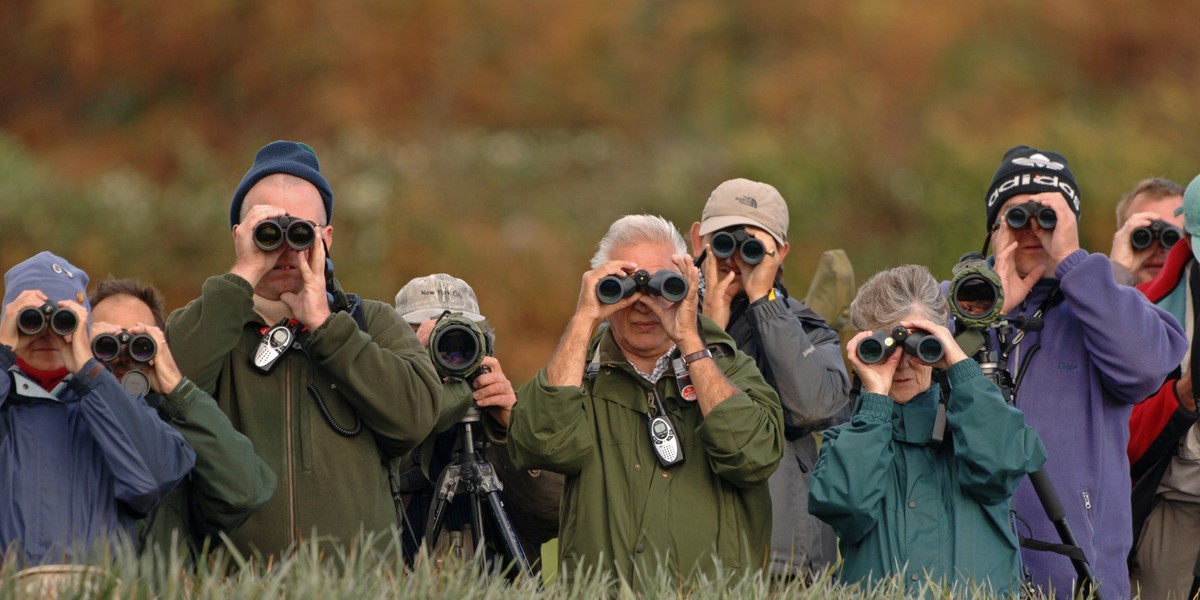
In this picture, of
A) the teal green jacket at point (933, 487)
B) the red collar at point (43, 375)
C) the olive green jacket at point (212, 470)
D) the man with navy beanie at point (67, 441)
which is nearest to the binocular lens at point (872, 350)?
the teal green jacket at point (933, 487)

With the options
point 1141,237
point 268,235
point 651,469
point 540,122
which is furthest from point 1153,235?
point 540,122

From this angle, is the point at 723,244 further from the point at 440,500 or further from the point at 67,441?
the point at 67,441

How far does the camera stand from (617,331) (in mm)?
4875

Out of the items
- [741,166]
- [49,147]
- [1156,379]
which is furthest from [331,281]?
[49,147]

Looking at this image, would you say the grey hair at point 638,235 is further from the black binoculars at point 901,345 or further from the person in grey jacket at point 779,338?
the black binoculars at point 901,345

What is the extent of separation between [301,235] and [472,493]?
1.05 m

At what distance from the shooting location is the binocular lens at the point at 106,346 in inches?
172

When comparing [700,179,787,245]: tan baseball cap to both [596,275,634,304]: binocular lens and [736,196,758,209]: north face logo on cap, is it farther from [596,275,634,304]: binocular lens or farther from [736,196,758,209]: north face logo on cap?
[596,275,634,304]: binocular lens

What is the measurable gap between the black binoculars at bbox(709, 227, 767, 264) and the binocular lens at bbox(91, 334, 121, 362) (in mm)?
2131

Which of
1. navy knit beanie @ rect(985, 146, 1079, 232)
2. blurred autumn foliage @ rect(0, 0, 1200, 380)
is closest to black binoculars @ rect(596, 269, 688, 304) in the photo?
navy knit beanie @ rect(985, 146, 1079, 232)

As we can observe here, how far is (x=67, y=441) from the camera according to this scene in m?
4.19

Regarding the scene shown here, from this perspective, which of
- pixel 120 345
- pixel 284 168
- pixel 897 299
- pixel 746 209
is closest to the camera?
pixel 120 345

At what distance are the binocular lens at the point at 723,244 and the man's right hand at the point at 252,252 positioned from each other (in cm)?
160

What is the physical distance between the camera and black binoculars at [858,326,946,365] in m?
4.53
